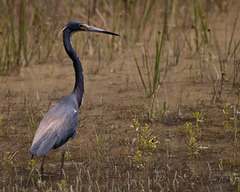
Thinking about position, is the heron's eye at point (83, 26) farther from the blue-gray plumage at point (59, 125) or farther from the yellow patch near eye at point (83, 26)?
the blue-gray plumage at point (59, 125)

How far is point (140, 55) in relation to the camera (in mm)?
7457

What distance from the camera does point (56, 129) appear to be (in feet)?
12.6

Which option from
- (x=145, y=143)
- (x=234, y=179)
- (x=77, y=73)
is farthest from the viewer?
(x=77, y=73)

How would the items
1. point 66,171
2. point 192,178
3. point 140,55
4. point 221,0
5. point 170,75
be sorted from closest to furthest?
point 192,178
point 66,171
point 170,75
point 140,55
point 221,0

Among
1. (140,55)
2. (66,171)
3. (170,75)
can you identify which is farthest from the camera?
(140,55)

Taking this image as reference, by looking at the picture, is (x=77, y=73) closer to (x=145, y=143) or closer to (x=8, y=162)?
(x=145, y=143)

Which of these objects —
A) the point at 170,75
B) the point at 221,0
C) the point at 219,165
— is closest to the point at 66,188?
the point at 219,165

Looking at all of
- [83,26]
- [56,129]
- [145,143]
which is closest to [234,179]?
[145,143]

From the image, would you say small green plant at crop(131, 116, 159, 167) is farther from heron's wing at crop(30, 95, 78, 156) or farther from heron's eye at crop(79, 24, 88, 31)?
heron's eye at crop(79, 24, 88, 31)

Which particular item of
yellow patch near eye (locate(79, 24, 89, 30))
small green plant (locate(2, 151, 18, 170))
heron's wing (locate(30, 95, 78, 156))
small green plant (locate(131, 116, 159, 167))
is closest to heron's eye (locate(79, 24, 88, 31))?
yellow patch near eye (locate(79, 24, 89, 30))

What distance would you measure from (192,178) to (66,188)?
100 centimetres

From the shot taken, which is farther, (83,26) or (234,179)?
(83,26)

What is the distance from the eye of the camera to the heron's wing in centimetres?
365

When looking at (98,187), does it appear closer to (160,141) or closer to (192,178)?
(192,178)
